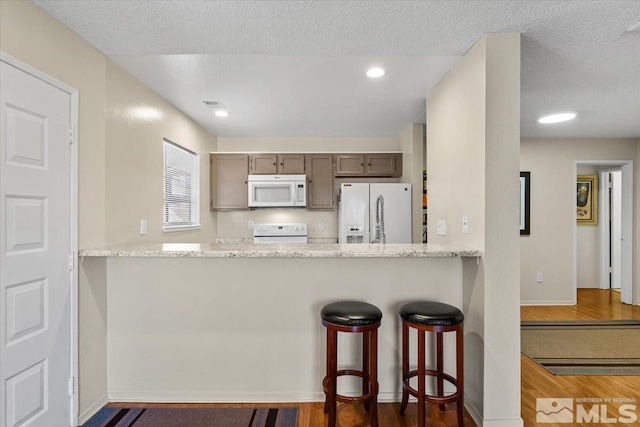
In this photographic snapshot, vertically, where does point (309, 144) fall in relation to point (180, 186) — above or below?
above

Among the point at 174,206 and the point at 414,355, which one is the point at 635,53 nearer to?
the point at 414,355

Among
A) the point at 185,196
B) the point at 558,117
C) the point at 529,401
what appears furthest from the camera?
the point at 185,196

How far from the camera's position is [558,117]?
12.0 ft

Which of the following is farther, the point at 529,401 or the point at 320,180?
the point at 320,180

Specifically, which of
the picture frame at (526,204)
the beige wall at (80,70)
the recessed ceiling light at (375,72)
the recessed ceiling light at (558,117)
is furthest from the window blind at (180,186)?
the picture frame at (526,204)

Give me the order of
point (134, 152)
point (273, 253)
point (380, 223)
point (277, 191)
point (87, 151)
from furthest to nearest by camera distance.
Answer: point (277, 191), point (380, 223), point (134, 152), point (87, 151), point (273, 253)

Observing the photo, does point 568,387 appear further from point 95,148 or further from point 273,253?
point 95,148

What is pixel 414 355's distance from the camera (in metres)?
2.31

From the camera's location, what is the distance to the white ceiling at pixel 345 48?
178 centimetres

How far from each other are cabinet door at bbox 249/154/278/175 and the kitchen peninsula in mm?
2433

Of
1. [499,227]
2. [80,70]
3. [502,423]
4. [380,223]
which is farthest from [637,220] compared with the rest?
[80,70]

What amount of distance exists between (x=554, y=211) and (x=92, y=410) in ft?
18.1

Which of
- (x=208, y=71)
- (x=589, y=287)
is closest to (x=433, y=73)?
(x=208, y=71)

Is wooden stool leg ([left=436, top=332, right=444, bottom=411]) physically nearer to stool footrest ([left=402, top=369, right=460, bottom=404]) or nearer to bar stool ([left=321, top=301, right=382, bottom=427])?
stool footrest ([left=402, top=369, right=460, bottom=404])
